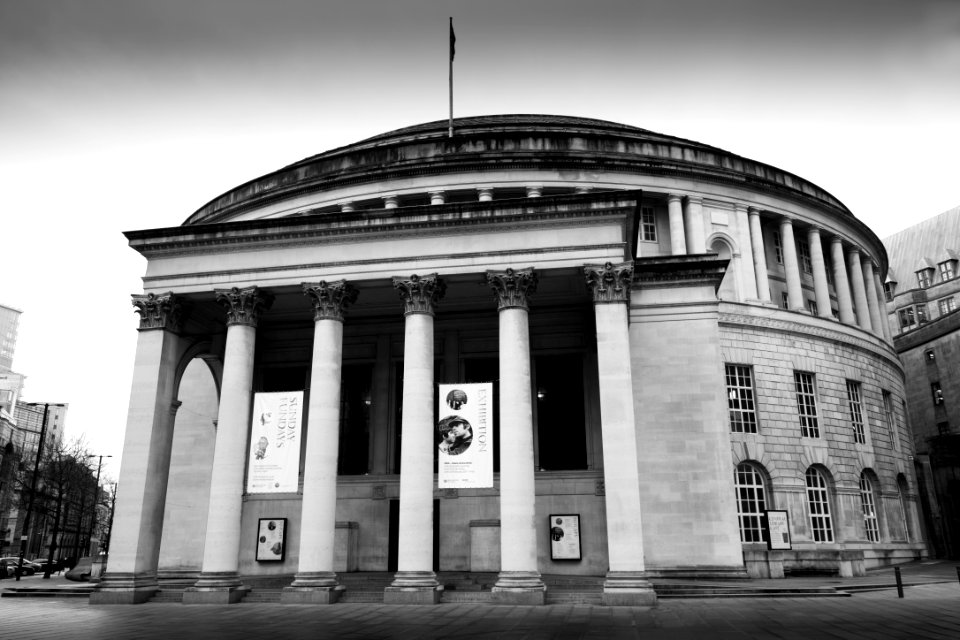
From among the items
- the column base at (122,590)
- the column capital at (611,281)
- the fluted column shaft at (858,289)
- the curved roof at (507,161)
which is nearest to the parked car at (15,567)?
the curved roof at (507,161)

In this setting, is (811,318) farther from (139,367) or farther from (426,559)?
(139,367)

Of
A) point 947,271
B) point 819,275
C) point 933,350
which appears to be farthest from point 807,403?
point 947,271

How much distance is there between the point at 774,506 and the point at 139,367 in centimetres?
3028

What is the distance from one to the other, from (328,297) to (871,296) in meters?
40.9

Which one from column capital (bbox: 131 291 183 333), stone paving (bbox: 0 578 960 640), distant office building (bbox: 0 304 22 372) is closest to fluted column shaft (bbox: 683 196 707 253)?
stone paving (bbox: 0 578 960 640)

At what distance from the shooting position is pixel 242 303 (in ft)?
82.7

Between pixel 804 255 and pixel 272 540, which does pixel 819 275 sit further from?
pixel 272 540

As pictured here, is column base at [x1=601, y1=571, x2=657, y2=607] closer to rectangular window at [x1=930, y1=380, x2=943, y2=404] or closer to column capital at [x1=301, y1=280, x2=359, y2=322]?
column capital at [x1=301, y1=280, x2=359, y2=322]

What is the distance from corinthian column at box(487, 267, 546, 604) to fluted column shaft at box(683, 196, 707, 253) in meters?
18.3

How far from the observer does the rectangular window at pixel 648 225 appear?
3928 centimetres

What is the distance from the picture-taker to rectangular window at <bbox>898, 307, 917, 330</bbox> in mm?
72137

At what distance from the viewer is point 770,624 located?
1512 cm

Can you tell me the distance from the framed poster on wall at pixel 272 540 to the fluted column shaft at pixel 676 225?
80.9 feet

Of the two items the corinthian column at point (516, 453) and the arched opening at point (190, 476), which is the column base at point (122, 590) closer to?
the arched opening at point (190, 476)
